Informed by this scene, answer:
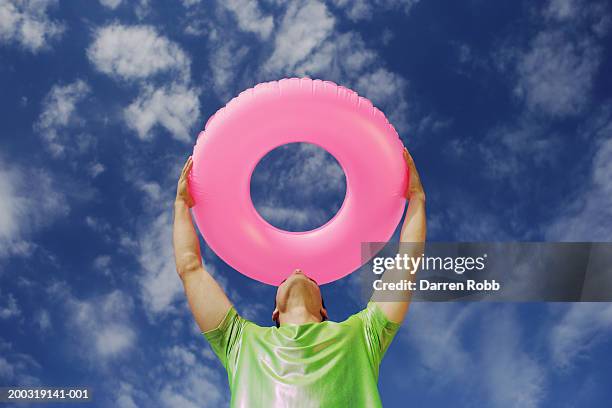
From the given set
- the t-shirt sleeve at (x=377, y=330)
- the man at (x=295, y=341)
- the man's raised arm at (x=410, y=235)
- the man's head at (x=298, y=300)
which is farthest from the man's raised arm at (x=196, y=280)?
the man's raised arm at (x=410, y=235)

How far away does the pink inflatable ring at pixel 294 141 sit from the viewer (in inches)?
152

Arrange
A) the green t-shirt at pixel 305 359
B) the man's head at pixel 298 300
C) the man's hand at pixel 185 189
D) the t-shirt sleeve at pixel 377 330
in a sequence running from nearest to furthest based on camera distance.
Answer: the green t-shirt at pixel 305 359 → the t-shirt sleeve at pixel 377 330 → the man's head at pixel 298 300 → the man's hand at pixel 185 189

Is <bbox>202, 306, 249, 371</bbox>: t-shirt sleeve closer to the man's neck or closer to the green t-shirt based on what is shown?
the green t-shirt

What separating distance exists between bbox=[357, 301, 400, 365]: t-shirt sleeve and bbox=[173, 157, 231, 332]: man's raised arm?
2.45 feet

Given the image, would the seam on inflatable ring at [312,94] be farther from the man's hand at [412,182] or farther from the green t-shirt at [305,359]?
the green t-shirt at [305,359]

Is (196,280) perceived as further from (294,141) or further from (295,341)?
(294,141)

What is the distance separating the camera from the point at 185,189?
3.83 metres

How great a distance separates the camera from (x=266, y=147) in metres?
4.02

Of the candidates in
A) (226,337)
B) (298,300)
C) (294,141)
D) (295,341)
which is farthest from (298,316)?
(294,141)

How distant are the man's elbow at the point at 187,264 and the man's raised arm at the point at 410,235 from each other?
102 cm

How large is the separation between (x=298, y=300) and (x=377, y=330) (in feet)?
1.48

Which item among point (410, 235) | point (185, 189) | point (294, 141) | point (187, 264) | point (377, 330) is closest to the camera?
point (377, 330)

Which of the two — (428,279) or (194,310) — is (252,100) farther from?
(428,279)

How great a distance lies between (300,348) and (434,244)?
2328mm
